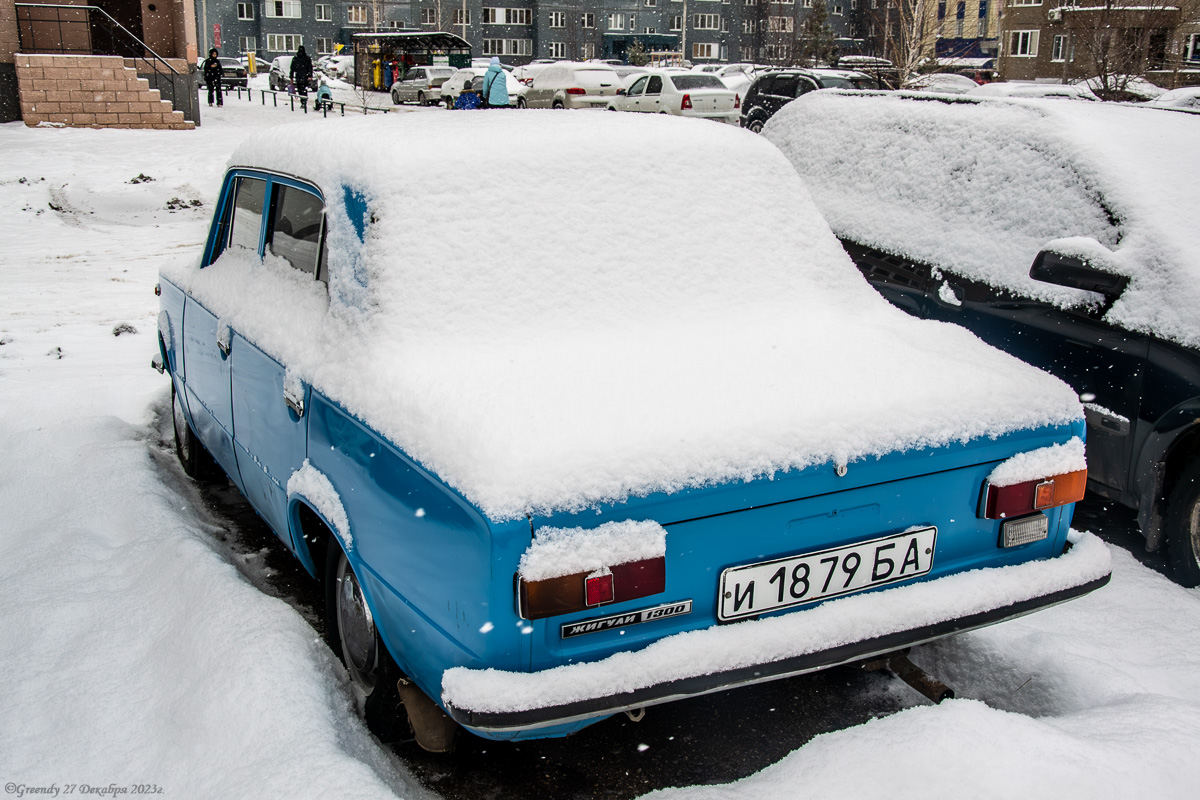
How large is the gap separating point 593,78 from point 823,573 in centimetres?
3001

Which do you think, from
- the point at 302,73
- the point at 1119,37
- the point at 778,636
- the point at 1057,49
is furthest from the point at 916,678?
the point at 1057,49

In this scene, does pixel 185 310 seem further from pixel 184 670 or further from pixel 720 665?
pixel 720 665

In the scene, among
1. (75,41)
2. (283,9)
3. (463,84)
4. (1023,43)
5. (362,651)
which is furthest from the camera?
(283,9)

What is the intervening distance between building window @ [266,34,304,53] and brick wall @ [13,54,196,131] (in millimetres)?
60668

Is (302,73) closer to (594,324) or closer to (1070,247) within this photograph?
(1070,247)

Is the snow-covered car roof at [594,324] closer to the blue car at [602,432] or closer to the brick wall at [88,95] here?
the blue car at [602,432]

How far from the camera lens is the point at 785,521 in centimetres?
234

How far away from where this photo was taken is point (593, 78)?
3053cm

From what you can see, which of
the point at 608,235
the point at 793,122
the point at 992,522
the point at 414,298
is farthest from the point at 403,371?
the point at 793,122

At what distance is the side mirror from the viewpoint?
3.71 m

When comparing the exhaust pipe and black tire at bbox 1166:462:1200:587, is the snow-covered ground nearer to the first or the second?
black tire at bbox 1166:462:1200:587

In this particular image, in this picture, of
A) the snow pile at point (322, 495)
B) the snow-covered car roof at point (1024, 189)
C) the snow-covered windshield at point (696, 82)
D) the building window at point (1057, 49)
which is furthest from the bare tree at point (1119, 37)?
the building window at point (1057, 49)

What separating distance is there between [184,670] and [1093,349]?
137 inches

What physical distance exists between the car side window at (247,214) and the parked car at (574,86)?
26785mm
